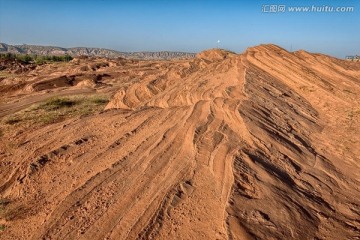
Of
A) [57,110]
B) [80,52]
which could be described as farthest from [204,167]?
[80,52]

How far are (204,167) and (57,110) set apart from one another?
11.6 m

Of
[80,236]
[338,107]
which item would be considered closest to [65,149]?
[80,236]

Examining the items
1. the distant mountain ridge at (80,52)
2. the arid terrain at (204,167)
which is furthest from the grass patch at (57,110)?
the distant mountain ridge at (80,52)

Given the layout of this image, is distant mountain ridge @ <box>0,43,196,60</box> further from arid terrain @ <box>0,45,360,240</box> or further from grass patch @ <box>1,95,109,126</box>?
arid terrain @ <box>0,45,360,240</box>

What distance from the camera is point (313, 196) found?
6.50 metres

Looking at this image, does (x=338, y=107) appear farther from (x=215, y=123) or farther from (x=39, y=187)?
(x=39, y=187)

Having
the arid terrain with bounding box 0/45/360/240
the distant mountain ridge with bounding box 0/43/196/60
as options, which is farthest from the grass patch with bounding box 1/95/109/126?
the distant mountain ridge with bounding box 0/43/196/60

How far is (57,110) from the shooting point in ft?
54.6

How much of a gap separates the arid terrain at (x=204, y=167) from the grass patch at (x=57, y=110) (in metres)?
2.06

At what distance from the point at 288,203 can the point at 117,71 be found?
29.9 metres

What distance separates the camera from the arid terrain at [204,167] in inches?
223

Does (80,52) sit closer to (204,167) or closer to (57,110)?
(57,110)

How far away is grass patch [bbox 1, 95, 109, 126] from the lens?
14617 mm

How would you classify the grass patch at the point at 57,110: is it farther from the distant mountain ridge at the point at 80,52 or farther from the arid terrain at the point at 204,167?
the distant mountain ridge at the point at 80,52
